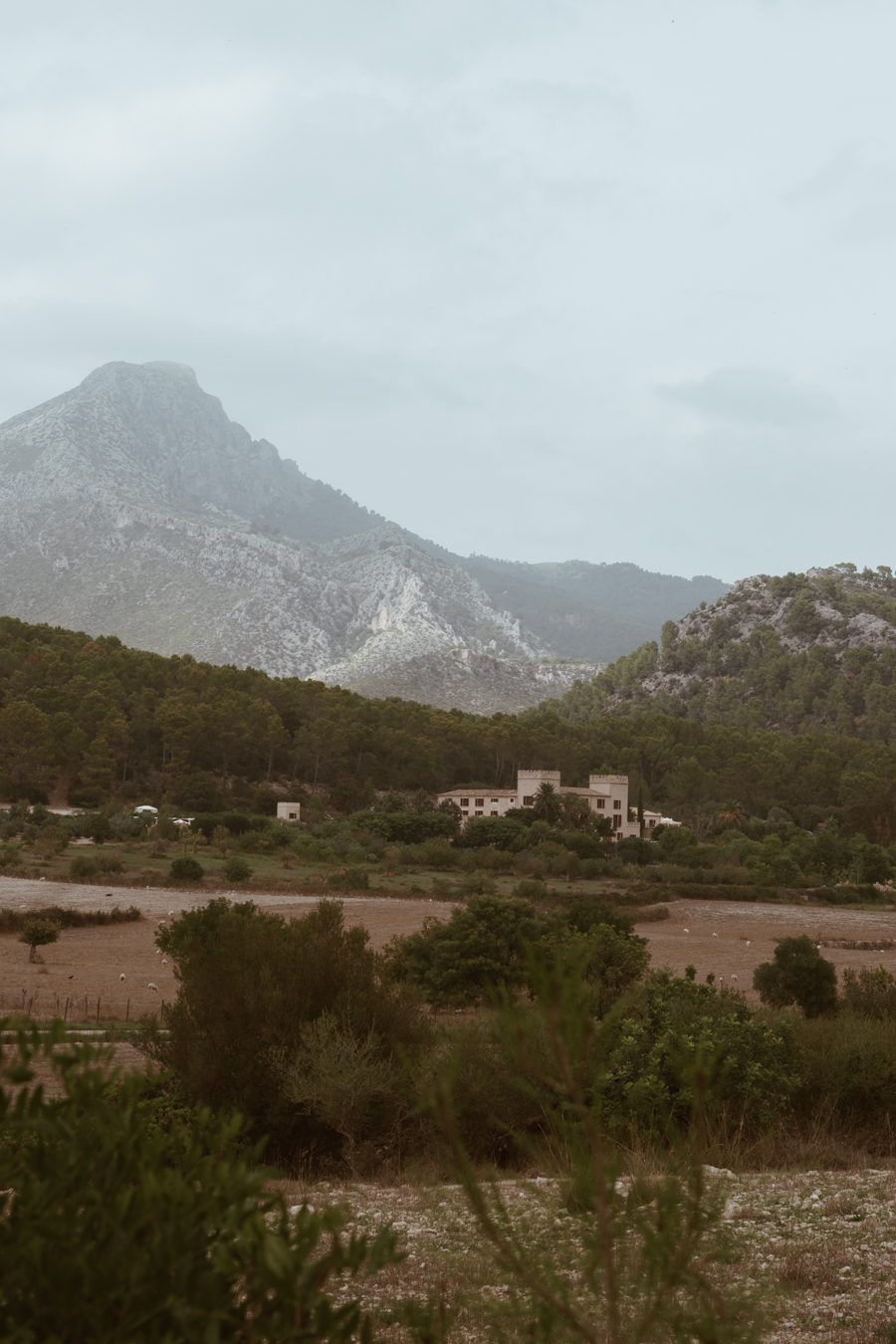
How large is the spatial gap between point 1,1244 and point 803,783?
107116 millimetres

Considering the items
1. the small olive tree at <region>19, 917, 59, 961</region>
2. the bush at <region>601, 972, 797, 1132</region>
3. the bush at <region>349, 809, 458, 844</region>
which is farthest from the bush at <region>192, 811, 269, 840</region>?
the bush at <region>601, 972, 797, 1132</region>

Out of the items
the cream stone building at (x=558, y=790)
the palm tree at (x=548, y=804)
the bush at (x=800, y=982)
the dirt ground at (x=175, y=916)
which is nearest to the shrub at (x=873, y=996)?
the bush at (x=800, y=982)

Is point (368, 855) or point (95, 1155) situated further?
point (368, 855)

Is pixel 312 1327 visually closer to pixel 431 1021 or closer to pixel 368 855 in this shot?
pixel 431 1021

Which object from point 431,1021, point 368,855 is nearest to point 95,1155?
point 431,1021

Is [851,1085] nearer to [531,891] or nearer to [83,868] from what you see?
[531,891]

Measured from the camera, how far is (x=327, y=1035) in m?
14.6

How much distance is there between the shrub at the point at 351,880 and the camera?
55531 mm

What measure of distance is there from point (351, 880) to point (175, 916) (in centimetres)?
1487

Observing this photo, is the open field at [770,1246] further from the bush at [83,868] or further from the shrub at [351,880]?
the shrub at [351,880]

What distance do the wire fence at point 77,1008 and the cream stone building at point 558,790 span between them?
5893 cm

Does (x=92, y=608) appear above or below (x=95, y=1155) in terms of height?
above

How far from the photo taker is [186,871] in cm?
5328

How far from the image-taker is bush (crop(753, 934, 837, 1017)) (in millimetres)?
26609
